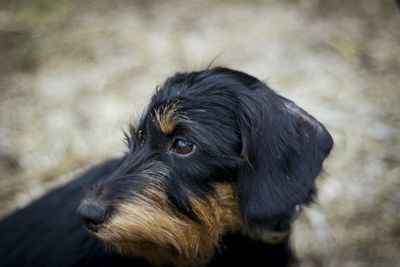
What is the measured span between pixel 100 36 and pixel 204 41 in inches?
59.2

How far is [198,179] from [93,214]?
592 millimetres

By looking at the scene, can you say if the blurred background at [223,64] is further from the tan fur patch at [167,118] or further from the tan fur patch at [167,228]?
the tan fur patch at [167,118]

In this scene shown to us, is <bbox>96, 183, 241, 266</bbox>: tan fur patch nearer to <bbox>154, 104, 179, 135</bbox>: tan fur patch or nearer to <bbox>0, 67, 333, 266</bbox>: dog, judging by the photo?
<bbox>0, 67, 333, 266</bbox>: dog

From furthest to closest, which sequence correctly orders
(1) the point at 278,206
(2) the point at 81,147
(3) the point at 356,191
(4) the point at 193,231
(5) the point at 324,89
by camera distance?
(5) the point at 324,89 → (2) the point at 81,147 → (3) the point at 356,191 → (4) the point at 193,231 → (1) the point at 278,206

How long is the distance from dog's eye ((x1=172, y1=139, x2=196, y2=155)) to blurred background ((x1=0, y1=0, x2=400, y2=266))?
1.95m

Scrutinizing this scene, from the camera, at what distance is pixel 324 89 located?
5.69 meters

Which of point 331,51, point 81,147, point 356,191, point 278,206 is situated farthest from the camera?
point 331,51

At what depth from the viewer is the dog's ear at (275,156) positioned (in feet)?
8.39

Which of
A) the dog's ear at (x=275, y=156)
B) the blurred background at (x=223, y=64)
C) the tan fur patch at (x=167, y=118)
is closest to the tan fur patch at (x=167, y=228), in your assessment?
the dog's ear at (x=275, y=156)

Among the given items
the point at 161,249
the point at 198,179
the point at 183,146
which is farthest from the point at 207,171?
the point at 161,249

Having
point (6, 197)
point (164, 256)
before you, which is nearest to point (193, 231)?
point (164, 256)

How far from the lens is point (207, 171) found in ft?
8.59

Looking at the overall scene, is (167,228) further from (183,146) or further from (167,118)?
(167,118)

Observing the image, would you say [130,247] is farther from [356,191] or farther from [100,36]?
[100,36]
